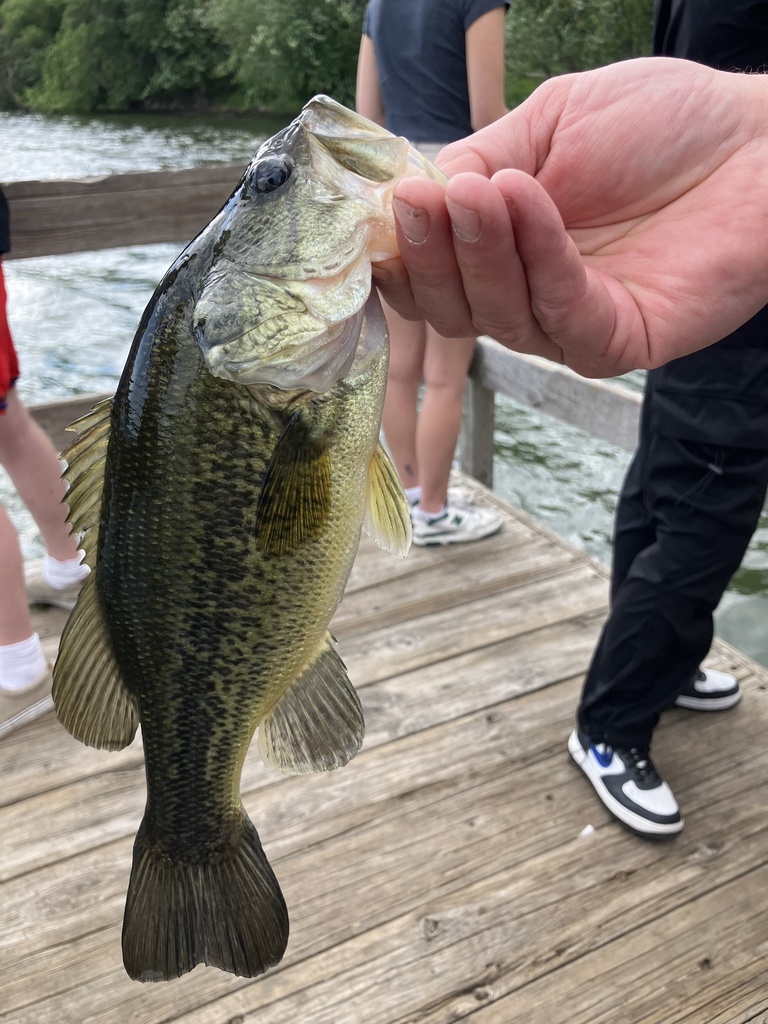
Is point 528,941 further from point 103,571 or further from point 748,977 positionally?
point 103,571

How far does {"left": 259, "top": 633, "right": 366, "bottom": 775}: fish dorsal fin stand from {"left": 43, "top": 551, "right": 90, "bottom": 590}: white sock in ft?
7.19

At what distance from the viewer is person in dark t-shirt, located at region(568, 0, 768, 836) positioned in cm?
189

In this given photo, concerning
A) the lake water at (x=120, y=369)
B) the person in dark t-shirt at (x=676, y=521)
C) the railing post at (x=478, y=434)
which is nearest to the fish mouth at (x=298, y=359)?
the person in dark t-shirt at (x=676, y=521)

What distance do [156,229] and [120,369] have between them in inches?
224

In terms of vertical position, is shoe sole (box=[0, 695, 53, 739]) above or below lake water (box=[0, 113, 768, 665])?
above

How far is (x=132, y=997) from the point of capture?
1.85 metres

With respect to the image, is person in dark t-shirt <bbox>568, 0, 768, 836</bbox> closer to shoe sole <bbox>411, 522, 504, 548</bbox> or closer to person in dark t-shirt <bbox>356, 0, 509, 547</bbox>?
person in dark t-shirt <bbox>356, 0, 509, 547</bbox>

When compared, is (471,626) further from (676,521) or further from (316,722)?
(316,722)

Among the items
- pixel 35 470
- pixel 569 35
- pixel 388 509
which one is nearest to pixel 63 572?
pixel 35 470

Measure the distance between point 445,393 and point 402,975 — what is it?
2.08m

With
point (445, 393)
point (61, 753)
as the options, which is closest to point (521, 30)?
point (445, 393)

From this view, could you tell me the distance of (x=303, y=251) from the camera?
3.49 feet

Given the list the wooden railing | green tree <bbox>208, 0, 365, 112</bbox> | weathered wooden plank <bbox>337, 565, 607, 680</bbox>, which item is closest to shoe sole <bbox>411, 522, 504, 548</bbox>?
weathered wooden plank <bbox>337, 565, 607, 680</bbox>

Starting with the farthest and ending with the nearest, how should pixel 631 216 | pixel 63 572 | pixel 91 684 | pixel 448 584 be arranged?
1. pixel 448 584
2. pixel 63 572
3. pixel 631 216
4. pixel 91 684
